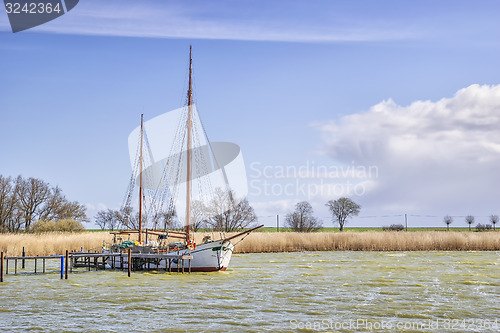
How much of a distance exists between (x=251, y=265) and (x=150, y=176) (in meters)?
14.7

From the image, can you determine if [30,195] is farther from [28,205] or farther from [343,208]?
[343,208]

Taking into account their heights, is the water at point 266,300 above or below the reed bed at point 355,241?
below

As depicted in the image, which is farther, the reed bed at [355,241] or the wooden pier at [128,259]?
the reed bed at [355,241]

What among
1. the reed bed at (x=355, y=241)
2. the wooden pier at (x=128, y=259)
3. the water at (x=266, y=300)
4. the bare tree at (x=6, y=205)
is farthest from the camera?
the bare tree at (x=6, y=205)

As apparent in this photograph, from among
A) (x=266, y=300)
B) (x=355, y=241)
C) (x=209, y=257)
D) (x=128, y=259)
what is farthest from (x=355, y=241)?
(x=266, y=300)

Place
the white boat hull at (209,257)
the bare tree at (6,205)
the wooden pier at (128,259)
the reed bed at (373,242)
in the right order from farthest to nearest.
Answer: the bare tree at (6,205)
the reed bed at (373,242)
the white boat hull at (209,257)
the wooden pier at (128,259)

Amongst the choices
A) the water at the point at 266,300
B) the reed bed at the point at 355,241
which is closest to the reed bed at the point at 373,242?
the reed bed at the point at 355,241

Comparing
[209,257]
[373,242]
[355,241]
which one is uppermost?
[355,241]

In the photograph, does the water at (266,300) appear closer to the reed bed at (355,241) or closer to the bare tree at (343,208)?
the reed bed at (355,241)

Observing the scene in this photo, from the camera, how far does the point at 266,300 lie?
2561 cm

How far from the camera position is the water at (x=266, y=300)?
19.9 m

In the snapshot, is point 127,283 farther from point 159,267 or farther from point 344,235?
point 344,235

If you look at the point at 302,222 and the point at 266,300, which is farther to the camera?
the point at 302,222

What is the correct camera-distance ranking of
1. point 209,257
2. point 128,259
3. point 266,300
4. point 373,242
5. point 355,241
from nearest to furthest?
point 266,300 < point 128,259 < point 209,257 < point 373,242 < point 355,241
